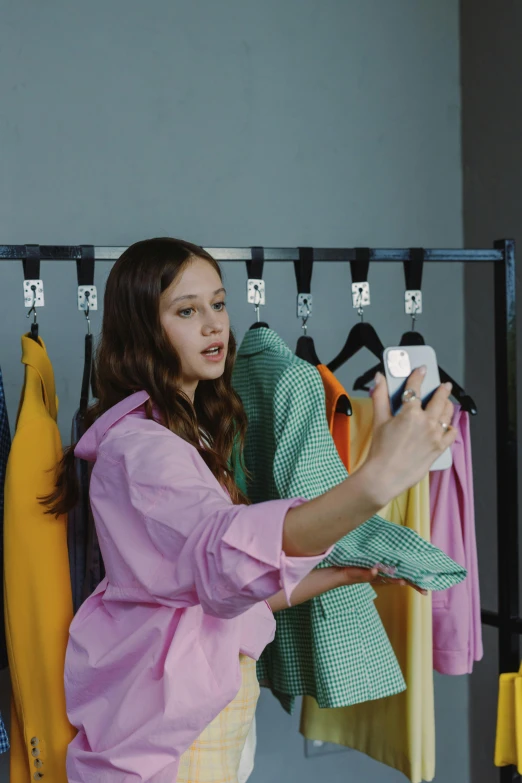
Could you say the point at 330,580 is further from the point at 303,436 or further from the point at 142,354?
the point at 142,354

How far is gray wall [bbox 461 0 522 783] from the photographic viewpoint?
2.42 meters

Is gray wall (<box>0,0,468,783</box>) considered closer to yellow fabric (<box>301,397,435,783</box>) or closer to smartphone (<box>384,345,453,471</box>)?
yellow fabric (<box>301,397,435,783</box>)

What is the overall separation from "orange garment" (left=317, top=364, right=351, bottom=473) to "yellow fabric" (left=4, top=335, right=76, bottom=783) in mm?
496

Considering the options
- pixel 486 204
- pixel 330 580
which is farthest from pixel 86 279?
pixel 486 204

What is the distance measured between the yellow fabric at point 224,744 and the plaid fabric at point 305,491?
0.16 m

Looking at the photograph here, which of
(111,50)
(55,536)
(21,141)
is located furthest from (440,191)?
(55,536)

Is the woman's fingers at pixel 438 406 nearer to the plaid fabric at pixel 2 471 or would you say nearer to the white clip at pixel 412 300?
the plaid fabric at pixel 2 471

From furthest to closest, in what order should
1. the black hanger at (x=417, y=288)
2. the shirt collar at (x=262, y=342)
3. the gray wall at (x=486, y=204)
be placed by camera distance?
the gray wall at (x=486, y=204), the black hanger at (x=417, y=288), the shirt collar at (x=262, y=342)

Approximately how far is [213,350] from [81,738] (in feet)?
1.92

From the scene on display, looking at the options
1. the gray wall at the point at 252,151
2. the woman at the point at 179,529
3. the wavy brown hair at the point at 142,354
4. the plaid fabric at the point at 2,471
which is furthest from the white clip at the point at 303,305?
the gray wall at the point at 252,151

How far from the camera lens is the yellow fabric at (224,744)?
1.31 metres

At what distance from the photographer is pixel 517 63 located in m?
2.39

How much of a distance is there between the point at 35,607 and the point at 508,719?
100 cm

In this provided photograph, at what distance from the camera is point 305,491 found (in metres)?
1.45
